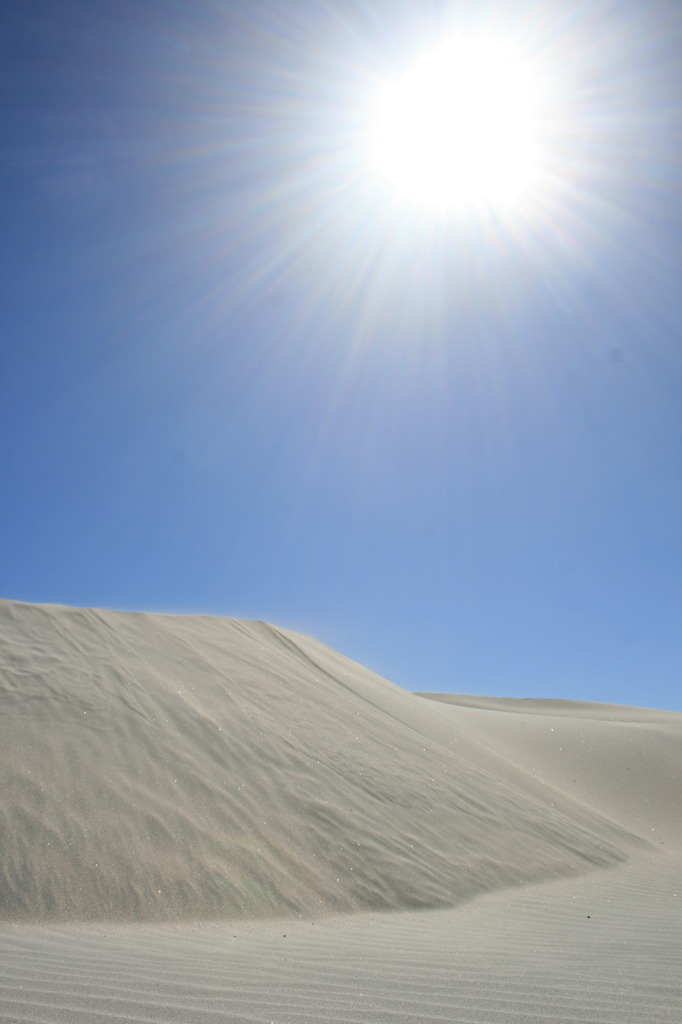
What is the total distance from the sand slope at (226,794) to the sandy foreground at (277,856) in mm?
35

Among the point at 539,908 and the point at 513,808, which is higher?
the point at 513,808

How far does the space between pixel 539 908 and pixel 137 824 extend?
4.61m

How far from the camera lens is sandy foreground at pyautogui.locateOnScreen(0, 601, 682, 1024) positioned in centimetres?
415

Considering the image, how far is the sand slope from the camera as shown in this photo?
23.5 ft

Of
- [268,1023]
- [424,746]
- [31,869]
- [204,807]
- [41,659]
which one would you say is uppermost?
[41,659]

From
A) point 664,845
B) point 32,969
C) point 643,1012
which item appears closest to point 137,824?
point 32,969

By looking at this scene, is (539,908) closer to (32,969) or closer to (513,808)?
(513,808)

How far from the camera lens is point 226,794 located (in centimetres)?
886

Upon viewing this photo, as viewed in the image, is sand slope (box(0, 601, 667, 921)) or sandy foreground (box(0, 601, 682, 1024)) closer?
sandy foreground (box(0, 601, 682, 1024))

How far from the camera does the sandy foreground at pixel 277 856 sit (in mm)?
4148

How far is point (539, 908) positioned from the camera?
7.88m

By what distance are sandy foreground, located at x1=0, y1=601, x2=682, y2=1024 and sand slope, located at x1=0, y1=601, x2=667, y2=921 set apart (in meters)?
0.03

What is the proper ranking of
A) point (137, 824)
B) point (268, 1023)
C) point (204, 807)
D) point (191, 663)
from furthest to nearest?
point (191, 663) → point (204, 807) → point (137, 824) → point (268, 1023)

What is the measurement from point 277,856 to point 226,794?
1167mm
